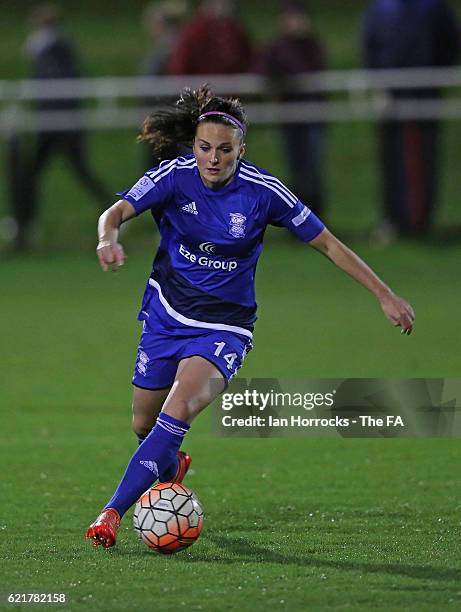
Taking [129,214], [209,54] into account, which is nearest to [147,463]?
[129,214]

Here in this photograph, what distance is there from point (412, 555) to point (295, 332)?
7173 mm

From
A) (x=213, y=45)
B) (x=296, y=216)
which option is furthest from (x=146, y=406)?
(x=213, y=45)

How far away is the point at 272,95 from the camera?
17172mm

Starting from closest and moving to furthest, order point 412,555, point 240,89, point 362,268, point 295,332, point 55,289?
point 412,555, point 362,268, point 295,332, point 55,289, point 240,89

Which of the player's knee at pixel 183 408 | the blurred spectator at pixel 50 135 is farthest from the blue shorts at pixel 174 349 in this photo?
the blurred spectator at pixel 50 135

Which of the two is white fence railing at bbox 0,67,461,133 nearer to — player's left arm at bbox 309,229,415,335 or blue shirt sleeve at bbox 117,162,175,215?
blue shirt sleeve at bbox 117,162,175,215

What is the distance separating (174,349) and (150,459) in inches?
22.2

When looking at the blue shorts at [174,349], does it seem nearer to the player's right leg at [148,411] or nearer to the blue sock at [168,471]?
the player's right leg at [148,411]

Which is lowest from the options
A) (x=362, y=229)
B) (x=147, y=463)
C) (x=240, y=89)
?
(x=147, y=463)

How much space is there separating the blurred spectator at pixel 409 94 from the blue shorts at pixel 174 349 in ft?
34.2

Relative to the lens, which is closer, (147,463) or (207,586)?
(207,586)

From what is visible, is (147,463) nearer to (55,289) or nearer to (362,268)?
(362,268)

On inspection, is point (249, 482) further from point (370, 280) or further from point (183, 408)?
point (370, 280)

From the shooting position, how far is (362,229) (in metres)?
18.1
